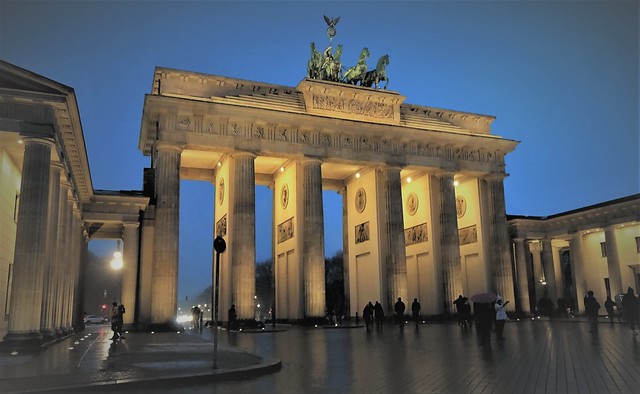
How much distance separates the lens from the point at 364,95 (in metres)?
39.6

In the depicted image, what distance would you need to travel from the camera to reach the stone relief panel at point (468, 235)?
44.3 meters

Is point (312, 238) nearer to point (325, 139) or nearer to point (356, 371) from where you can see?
point (325, 139)

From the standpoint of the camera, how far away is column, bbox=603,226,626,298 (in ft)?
144

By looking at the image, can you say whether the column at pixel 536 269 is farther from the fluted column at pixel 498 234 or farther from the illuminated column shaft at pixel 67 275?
the illuminated column shaft at pixel 67 275

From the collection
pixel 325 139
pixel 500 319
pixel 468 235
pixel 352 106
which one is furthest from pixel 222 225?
pixel 500 319

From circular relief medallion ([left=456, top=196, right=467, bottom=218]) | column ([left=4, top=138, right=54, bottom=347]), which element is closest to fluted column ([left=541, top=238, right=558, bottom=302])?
circular relief medallion ([left=456, top=196, right=467, bottom=218])

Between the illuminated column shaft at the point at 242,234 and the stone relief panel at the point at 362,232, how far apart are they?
1088cm

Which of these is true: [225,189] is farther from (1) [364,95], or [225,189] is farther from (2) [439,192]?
(2) [439,192]

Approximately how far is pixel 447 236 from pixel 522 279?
379 inches

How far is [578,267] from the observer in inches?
1956

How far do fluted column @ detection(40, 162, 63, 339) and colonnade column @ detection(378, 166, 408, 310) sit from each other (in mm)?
22487

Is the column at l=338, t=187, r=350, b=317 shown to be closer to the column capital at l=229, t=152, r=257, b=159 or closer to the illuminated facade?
the illuminated facade

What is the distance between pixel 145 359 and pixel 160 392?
192 inches

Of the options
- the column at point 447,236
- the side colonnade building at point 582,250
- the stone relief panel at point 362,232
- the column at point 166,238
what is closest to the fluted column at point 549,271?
the side colonnade building at point 582,250
